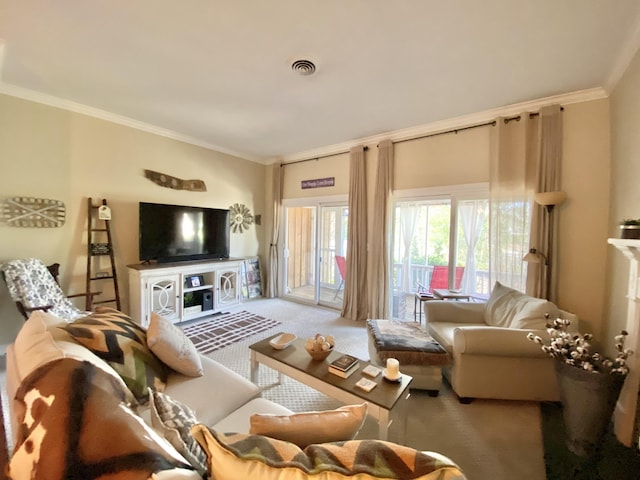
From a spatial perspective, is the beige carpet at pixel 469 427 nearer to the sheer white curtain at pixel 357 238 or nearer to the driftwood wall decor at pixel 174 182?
the sheer white curtain at pixel 357 238

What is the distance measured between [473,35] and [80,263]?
4.54 m

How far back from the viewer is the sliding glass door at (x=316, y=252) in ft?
15.4

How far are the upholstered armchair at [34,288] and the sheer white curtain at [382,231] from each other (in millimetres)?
3364

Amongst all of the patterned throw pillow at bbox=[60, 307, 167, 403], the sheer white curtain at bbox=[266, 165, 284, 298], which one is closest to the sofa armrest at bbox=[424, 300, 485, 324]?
the patterned throw pillow at bbox=[60, 307, 167, 403]

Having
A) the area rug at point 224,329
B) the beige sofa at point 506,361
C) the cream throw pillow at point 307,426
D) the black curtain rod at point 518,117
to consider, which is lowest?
the area rug at point 224,329

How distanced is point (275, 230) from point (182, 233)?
1.72 m

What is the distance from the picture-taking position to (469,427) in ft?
6.05

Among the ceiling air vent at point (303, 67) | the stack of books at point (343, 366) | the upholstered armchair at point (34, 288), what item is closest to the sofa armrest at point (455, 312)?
the stack of books at point (343, 366)

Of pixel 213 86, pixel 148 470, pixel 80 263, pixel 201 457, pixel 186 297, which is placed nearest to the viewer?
pixel 148 470

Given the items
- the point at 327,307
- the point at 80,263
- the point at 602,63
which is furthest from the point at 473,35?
the point at 80,263

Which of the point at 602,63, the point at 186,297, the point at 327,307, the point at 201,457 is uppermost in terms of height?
the point at 602,63

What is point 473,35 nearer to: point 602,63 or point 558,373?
point 602,63

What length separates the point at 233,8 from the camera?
1681 mm

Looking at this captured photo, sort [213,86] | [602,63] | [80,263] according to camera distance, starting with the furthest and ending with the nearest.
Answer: [80,263], [213,86], [602,63]
